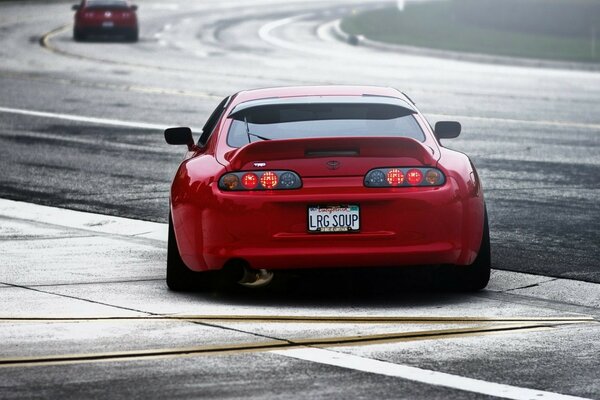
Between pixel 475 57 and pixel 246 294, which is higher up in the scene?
pixel 246 294

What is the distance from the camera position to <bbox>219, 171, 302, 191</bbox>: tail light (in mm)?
8461

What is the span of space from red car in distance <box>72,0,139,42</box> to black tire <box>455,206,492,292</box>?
3679 cm

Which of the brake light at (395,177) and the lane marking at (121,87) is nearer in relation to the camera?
the brake light at (395,177)

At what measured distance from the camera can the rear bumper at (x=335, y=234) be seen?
8.43 meters

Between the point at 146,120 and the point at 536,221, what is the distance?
35.7ft

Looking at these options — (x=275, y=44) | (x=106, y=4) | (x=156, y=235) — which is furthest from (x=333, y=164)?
(x=106, y=4)

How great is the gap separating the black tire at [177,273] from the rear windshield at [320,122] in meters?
0.76

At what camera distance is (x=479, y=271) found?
29.4ft

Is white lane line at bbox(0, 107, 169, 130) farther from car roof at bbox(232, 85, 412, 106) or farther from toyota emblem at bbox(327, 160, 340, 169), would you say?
toyota emblem at bbox(327, 160, 340, 169)

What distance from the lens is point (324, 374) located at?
6.56 m

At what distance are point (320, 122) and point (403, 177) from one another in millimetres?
1048

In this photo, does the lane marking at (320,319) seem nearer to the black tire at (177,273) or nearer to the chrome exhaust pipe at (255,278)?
the black tire at (177,273)

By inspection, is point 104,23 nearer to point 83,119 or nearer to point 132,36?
point 132,36

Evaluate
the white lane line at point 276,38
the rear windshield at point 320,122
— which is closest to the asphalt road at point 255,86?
the white lane line at point 276,38
